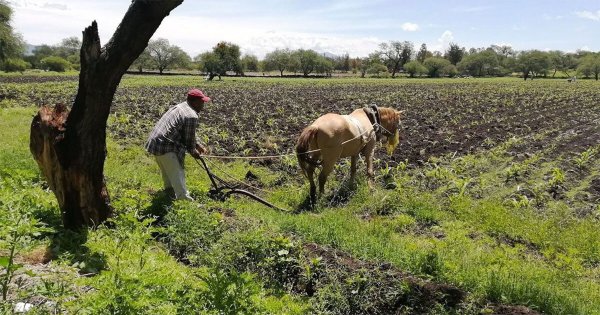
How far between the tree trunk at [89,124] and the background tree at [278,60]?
89186mm

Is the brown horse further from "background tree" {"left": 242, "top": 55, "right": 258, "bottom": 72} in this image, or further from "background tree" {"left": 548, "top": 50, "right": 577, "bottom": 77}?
"background tree" {"left": 548, "top": 50, "right": 577, "bottom": 77}

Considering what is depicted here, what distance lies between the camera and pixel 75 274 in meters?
4.21

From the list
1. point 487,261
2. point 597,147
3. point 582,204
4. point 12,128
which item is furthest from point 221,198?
point 597,147

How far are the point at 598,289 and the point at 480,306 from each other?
2.01m

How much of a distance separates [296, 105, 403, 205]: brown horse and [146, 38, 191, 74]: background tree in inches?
3402

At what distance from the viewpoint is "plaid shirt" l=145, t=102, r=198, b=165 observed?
21.3 feet

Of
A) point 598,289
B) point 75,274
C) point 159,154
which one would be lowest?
point 598,289

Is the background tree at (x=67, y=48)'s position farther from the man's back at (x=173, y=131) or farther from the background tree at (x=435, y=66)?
the man's back at (x=173, y=131)

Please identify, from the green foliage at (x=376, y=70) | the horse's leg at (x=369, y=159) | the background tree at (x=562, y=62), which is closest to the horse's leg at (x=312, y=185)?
the horse's leg at (x=369, y=159)

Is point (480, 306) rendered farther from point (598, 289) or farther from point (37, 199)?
point (37, 199)

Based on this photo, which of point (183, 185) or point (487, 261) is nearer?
point (487, 261)

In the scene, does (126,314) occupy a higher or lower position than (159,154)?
lower

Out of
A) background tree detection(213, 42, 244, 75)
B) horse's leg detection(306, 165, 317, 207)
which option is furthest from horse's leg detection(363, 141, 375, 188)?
background tree detection(213, 42, 244, 75)

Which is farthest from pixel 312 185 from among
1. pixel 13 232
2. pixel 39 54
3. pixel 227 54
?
pixel 39 54
